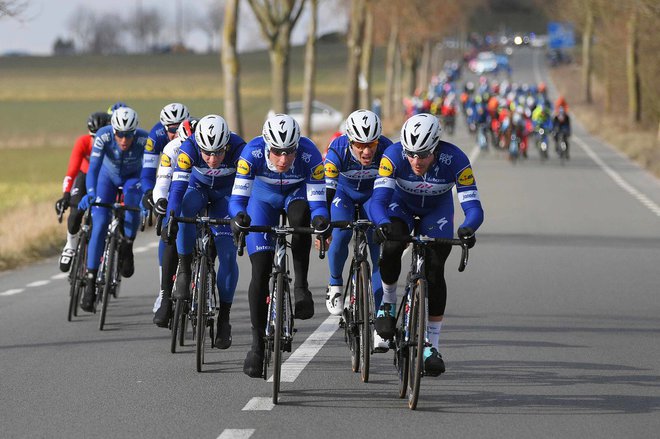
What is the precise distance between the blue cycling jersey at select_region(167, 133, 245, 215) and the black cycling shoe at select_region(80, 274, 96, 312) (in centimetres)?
229

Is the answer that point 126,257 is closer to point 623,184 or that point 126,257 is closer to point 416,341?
point 416,341

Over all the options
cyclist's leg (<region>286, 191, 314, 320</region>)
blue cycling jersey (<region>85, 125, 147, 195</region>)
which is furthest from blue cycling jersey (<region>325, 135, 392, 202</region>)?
blue cycling jersey (<region>85, 125, 147, 195</region>)

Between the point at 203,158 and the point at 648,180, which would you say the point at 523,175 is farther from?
the point at 203,158

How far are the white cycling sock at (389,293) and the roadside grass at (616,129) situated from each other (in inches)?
1099

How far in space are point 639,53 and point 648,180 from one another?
20.6m

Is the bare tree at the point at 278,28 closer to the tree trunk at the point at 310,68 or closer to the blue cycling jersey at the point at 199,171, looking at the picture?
the tree trunk at the point at 310,68

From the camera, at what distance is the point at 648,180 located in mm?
35719

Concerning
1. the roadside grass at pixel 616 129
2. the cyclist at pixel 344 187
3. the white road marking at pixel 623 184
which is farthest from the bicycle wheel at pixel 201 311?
the roadside grass at pixel 616 129

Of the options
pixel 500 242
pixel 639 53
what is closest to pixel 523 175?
pixel 500 242

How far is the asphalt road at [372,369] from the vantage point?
827cm

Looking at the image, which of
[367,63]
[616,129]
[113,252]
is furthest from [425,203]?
[367,63]

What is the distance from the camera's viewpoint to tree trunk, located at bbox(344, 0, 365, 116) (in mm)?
58312

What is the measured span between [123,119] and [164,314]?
98.4 inches

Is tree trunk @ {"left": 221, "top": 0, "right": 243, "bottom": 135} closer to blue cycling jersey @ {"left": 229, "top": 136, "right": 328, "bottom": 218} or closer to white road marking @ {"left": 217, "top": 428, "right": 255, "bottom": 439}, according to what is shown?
blue cycling jersey @ {"left": 229, "top": 136, "right": 328, "bottom": 218}
